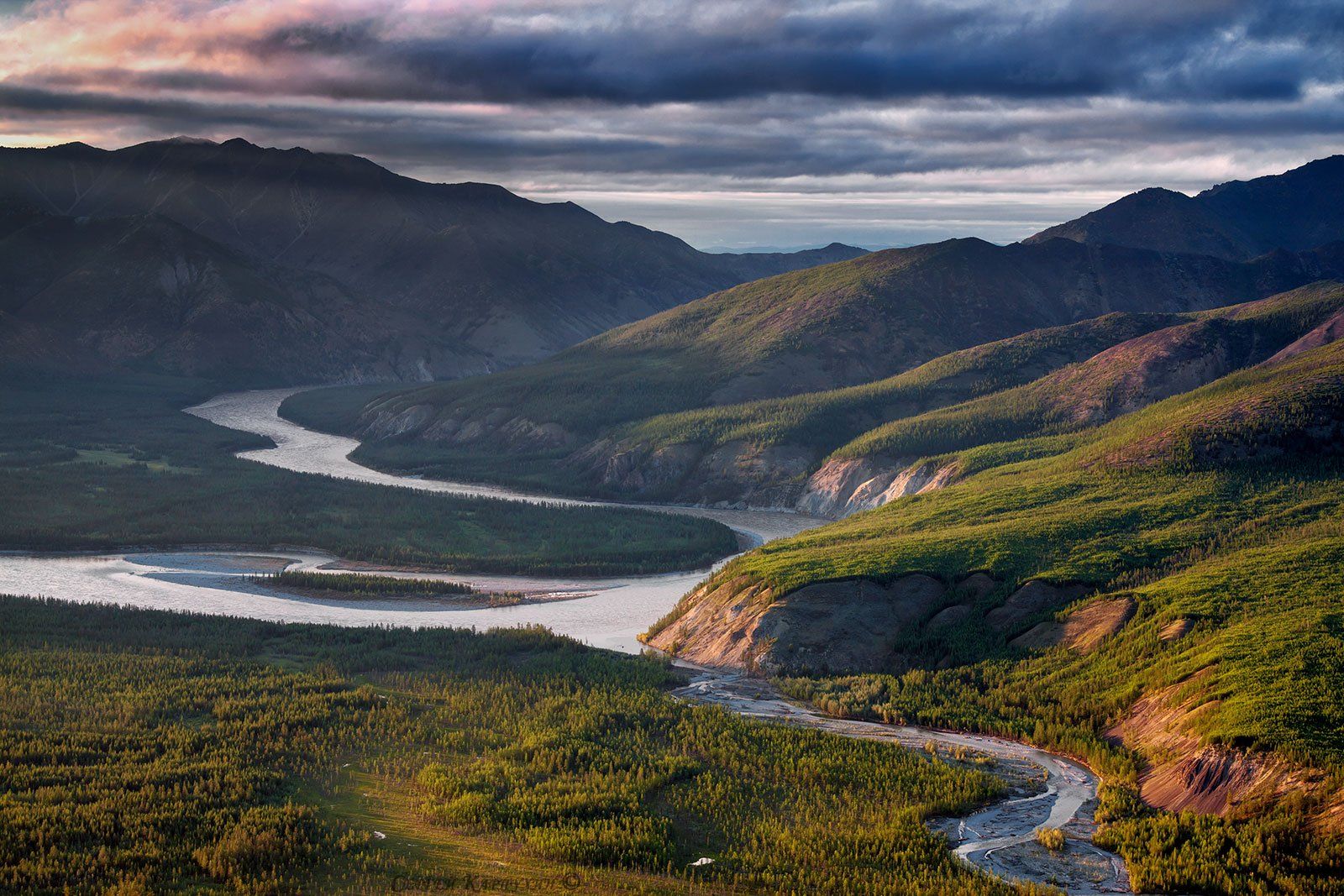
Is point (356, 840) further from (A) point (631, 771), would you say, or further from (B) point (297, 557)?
(B) point (297, 557)

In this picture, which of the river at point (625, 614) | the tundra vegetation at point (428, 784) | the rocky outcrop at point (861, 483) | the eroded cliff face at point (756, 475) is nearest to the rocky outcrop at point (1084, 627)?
the river at point (625, 614)

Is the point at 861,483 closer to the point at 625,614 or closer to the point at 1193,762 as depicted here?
the point at 625,614

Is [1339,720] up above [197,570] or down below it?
above

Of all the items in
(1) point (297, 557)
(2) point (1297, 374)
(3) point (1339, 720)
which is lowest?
(1) point (297, 557)

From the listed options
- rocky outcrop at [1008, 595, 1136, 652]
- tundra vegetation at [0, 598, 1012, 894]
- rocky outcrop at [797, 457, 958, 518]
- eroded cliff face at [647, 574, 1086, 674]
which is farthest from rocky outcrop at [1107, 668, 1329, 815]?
rocky outcrop at [797, 457, 958, 518]

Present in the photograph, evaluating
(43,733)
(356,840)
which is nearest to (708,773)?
(356,840)

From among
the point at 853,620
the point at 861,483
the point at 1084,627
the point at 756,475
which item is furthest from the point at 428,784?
the point at 756,475
